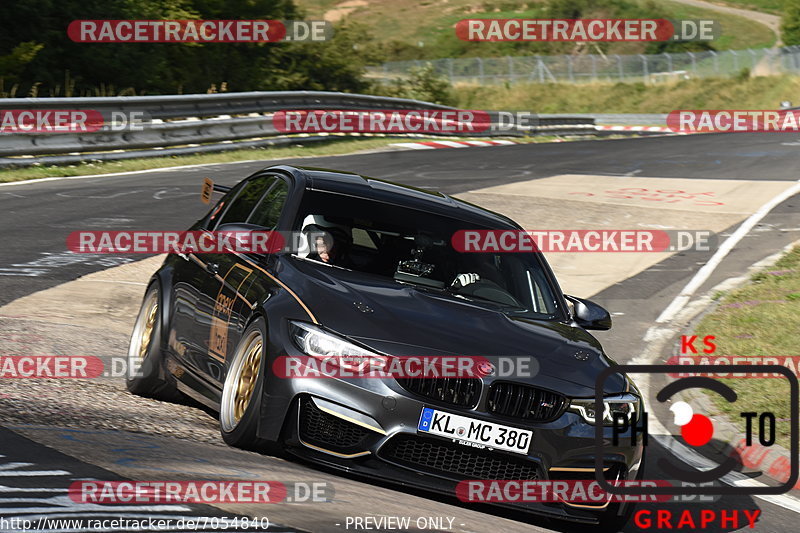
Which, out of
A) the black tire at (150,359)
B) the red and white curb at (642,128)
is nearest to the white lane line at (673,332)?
the black tire at (150,359)

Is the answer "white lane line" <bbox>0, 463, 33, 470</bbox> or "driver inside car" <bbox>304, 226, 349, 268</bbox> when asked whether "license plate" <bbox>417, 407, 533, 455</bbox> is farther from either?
"white lane line" <bbox>0, 463, 33, 470</bbox>

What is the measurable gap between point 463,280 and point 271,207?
1385 millimetres

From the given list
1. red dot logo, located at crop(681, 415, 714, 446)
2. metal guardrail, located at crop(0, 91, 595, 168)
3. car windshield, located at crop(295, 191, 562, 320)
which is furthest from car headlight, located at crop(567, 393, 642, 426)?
metal guardrail, located at crop(0, 91, 595, 168)

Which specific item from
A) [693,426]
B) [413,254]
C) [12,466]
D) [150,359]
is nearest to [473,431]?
[413,254]

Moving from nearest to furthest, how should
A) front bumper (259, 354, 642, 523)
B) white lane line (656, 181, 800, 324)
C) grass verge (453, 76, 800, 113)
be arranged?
front bumper (259, 354, 642, 523) < white lane line (656, 181, 800, 324) < grass verge (453, 76, 800, 113)

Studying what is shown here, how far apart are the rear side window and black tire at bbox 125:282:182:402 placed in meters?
0.70

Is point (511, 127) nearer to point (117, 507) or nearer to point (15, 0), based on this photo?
point (15, 0)

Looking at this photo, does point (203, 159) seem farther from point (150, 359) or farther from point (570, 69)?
point (570, 69)

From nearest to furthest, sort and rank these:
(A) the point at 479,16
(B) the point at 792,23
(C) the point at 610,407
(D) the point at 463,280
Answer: (C) the point at 610,407 → (D) the point at 463,280 → (B) the point at 792,23 → (A) the point at 479,16

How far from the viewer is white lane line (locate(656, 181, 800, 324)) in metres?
13.4

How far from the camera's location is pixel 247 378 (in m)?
6.18

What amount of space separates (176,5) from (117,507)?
1337 inches

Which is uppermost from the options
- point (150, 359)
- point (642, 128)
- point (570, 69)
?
point (570, 69)

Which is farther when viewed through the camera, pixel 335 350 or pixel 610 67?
pixel 610 67
